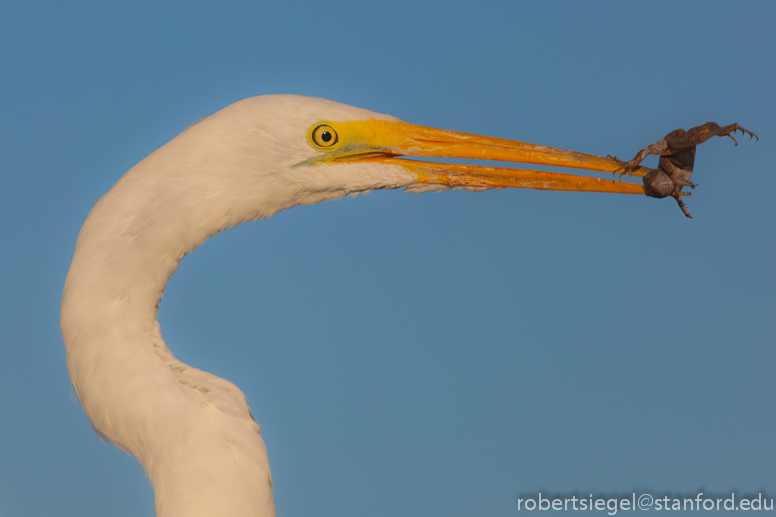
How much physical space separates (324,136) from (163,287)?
4.23 feet

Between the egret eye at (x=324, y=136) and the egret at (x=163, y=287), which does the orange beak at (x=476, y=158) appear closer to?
the egret eye at (x=324, y=136)

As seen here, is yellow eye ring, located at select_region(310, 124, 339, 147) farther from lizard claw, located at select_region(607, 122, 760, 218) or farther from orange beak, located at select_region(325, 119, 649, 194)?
lizard claw, located at select_region(607, 122, 760, 218)

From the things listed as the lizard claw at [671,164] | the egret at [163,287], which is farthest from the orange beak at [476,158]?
the egret at [163,287]

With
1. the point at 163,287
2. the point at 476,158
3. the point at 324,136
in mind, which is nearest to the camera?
the point at 163,287

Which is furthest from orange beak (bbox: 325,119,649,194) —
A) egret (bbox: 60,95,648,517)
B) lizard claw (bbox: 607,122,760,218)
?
egret (bbox: 60,95,648,517)

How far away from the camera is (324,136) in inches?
156

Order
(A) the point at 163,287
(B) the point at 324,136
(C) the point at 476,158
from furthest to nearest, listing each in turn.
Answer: (C) the point at 476,158 → (B) the point at 324,136 → (A) the point at 163,287

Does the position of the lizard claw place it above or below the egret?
above

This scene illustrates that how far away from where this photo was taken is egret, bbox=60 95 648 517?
133 inches

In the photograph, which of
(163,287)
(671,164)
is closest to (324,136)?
(163,287)

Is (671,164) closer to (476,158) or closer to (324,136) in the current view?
(476,158)

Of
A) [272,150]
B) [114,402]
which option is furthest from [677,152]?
[114,402]

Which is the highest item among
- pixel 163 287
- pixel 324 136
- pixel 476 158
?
pixel 476 158

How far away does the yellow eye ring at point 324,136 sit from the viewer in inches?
155
